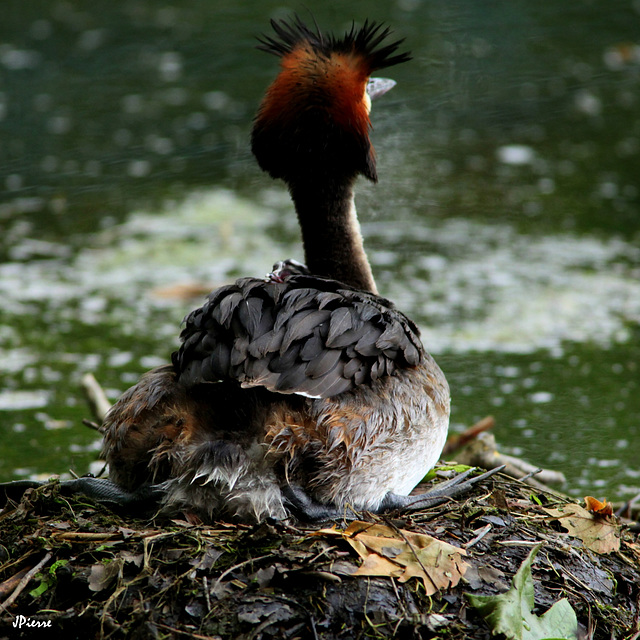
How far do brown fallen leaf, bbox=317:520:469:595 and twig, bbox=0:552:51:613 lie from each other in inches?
33.6

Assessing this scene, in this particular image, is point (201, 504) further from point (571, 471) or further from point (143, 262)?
point (143, 262)

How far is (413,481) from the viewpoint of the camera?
135 inches

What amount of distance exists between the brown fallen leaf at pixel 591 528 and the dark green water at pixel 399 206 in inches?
40.9

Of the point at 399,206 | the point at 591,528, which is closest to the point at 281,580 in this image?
the point at 591,528

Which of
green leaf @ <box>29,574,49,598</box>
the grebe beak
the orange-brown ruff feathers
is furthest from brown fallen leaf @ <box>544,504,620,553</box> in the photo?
the grebe beak

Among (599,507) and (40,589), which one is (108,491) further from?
(599,507)

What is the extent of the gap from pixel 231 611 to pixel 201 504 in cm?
51

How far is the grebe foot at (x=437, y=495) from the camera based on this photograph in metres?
3.31

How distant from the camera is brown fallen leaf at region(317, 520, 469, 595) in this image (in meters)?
2.80

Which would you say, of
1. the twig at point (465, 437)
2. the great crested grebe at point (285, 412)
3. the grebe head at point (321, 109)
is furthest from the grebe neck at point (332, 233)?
the twig at point (465, 437)

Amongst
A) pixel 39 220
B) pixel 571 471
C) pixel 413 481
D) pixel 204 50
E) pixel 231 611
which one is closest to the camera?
pixel 231 611

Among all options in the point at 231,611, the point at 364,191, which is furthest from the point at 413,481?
the point at 364,191

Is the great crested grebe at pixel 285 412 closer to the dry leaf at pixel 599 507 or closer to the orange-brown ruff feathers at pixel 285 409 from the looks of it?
the orange-brown ruff feathers at pixel 285 409

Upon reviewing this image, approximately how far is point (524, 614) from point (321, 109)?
213cm
